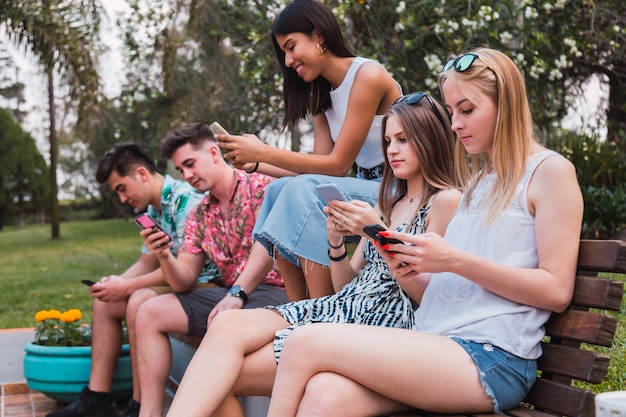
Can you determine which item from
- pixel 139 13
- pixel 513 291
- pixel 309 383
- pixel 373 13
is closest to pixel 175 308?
pixel 309 383

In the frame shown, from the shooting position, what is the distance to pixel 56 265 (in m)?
13.7

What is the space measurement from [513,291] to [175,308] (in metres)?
2.08

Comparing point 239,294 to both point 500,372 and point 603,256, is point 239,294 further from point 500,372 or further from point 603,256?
point 603,256

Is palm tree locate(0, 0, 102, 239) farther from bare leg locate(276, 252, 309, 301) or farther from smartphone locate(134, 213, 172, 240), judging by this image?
bare leg locate(276, 252, 309, 301)

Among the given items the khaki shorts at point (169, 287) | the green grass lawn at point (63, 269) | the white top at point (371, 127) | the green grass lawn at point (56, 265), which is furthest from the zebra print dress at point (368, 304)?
the green grass lawn at point (56, 265)

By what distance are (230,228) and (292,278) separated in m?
0.78

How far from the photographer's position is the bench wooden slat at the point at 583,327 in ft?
6.72

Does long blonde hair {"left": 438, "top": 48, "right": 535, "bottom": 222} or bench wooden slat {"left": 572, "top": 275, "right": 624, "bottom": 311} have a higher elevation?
long blonde hair {"left": 438, "top": 48, "right": 535, "bottom": 222}

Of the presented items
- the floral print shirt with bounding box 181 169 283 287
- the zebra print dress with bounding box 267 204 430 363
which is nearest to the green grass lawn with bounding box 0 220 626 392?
the zebra print dress with bounding box 267 204 430 363

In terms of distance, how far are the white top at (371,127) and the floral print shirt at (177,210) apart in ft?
3.86

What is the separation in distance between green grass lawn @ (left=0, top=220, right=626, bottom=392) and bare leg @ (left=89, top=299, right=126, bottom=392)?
7.93 feet

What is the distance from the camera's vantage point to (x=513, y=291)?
6.81ft

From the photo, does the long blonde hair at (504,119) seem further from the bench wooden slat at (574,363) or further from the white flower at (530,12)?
the white flower at (530,12)

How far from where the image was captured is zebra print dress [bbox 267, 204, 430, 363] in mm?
2631
